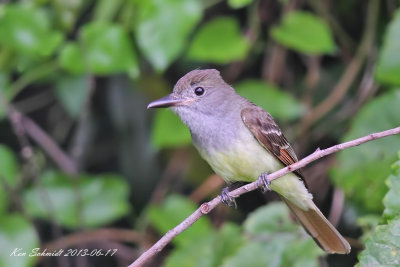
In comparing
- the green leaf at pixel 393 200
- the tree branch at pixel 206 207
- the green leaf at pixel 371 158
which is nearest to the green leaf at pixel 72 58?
the green leaf at pixel 371 158

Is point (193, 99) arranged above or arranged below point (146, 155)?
below

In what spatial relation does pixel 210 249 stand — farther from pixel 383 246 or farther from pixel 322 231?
pixel 383 246

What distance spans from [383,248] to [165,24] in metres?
1.81

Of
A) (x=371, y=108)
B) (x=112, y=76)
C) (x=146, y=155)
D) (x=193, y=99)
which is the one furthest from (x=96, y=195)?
(x=371, y=108)

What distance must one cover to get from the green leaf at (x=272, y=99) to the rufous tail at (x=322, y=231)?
2.71 feet

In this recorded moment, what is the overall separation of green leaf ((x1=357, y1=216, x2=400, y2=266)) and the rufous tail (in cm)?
69

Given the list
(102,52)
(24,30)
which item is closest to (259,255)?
(102,52)

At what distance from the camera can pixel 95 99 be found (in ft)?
14.6

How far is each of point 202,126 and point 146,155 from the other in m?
1.41

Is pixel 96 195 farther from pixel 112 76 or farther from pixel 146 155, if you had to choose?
pixel 112 76

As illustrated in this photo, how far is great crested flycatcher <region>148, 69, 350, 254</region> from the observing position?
2.85 meters

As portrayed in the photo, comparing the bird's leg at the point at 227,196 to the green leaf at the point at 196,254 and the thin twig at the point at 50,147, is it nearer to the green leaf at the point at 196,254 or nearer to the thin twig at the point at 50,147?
the green leaf at the point at 196,254

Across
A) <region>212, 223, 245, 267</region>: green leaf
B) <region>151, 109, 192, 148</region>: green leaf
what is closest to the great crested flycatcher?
<region>212, 223, 245, 267</region>: green leaf

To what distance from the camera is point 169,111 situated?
3816 mm
